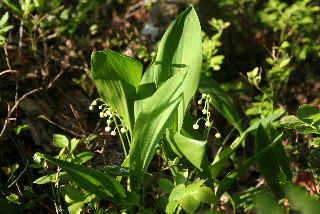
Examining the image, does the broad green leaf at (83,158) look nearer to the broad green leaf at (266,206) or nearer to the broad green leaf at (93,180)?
the broad green leaf at (93,180)

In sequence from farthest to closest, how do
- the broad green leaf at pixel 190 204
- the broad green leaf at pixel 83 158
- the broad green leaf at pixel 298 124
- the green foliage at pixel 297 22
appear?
the green foliage at pixel 297 22 → the broad green leaf at pixel 83 158 → the broad green leaf at pixel 298 124 → the broad green leaf at pixel 190 204

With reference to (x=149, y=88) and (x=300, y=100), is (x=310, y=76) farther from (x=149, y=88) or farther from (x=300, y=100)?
(x=149, y=88)

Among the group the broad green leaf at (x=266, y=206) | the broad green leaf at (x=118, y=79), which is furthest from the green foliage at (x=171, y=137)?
the broad green leaf at (x=266, y=206)

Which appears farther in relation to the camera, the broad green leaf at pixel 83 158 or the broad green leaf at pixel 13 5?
the broad green leaf at pixel 13 5

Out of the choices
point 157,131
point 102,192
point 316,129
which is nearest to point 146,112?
point 157,131

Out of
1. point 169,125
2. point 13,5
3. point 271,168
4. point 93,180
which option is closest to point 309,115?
point 271,168

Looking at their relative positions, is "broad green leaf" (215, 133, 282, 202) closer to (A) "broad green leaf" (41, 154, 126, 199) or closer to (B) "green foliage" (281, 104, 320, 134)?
(B) "green foliage" (281, 104, 320, 134)
